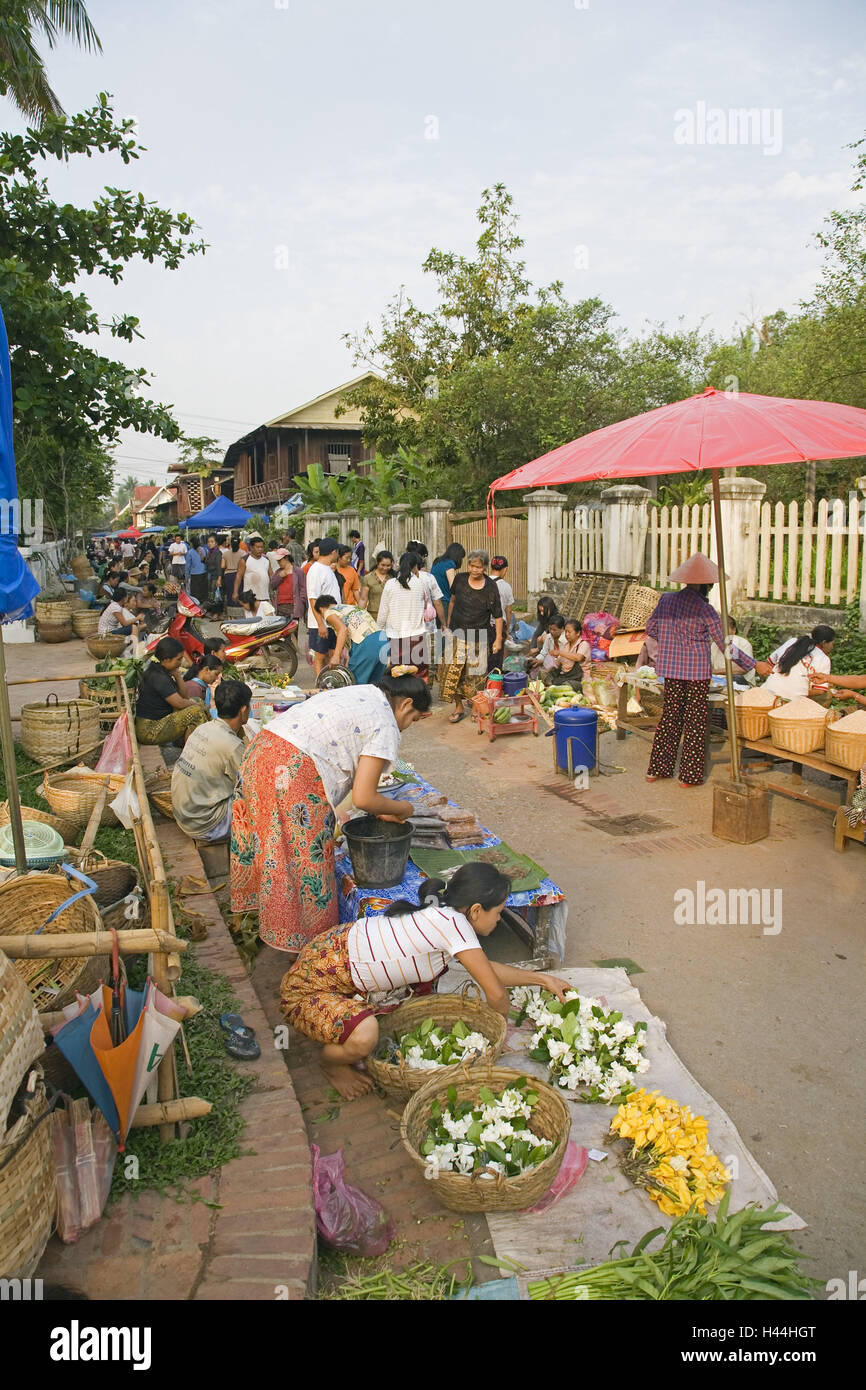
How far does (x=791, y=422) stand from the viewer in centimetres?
478

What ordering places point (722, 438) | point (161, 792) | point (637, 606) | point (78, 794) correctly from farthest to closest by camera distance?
point (637, 606), point (161, 792), point (78, 794), point (722, 438)

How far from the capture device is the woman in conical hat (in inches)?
272

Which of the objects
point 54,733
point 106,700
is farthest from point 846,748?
point 106,700

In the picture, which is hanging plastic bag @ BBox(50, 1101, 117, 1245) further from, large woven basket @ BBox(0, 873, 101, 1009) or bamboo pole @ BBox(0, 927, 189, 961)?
large woven basket @ BBox(0, 873, 101, 1009)

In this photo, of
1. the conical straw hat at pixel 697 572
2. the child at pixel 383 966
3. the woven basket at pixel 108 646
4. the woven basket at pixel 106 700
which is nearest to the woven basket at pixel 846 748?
the conical straw hat at pixel 697 572

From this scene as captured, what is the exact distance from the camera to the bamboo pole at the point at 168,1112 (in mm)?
2744

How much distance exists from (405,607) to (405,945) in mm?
6031

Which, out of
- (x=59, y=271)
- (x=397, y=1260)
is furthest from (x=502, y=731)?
(x=397, y=1260)

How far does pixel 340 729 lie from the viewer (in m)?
3.84

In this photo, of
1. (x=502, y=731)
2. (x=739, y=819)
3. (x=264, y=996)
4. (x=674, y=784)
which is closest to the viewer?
(x=264, y=996)

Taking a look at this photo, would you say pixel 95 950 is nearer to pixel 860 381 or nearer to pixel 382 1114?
pixel 382 1114

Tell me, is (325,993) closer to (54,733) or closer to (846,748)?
(846,748)

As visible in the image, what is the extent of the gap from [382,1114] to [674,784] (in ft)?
15.5

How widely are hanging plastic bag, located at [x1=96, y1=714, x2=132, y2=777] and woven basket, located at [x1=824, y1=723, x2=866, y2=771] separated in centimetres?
489
